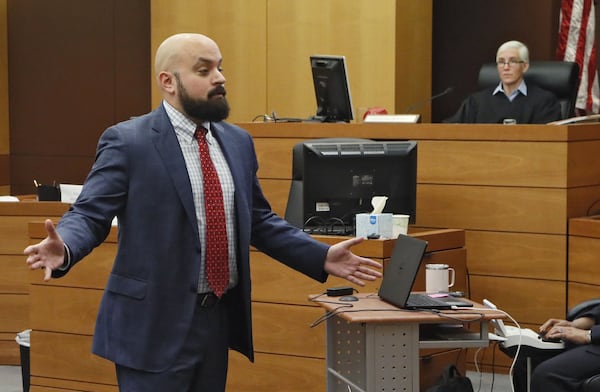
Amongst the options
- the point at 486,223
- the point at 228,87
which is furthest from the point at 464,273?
the point at 228,87

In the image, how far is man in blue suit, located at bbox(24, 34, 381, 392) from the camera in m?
3.12

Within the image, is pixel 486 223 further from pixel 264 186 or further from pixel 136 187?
pixel 136 187

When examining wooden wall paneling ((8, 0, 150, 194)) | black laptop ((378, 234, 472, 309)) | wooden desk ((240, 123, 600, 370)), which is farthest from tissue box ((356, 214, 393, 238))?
wooden wall paneling ((8, 0, 150, 194))

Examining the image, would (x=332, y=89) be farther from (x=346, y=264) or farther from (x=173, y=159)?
(x=173, y=159)

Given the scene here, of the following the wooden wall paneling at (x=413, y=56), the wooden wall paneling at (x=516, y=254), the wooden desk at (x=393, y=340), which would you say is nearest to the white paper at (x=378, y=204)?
the wooden desk at (x=393, y=340)

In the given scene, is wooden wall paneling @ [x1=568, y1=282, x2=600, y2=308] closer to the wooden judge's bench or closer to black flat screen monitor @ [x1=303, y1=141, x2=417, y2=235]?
the wooden judge's bench

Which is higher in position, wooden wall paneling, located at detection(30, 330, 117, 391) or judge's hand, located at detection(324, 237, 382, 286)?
judge's hand, located at detection(324, 237, 382, 286)

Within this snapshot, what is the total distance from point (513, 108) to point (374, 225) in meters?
2.17

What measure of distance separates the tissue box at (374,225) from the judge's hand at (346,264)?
5.46 ft

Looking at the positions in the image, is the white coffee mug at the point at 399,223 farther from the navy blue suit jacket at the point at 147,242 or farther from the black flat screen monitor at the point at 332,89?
the navy blue suit jacket at the point at 147,242

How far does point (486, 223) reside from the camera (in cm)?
619

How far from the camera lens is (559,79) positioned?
699cm

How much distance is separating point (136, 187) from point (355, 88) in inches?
224

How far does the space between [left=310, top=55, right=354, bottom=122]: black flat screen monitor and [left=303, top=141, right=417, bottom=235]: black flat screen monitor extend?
4.04 feet
